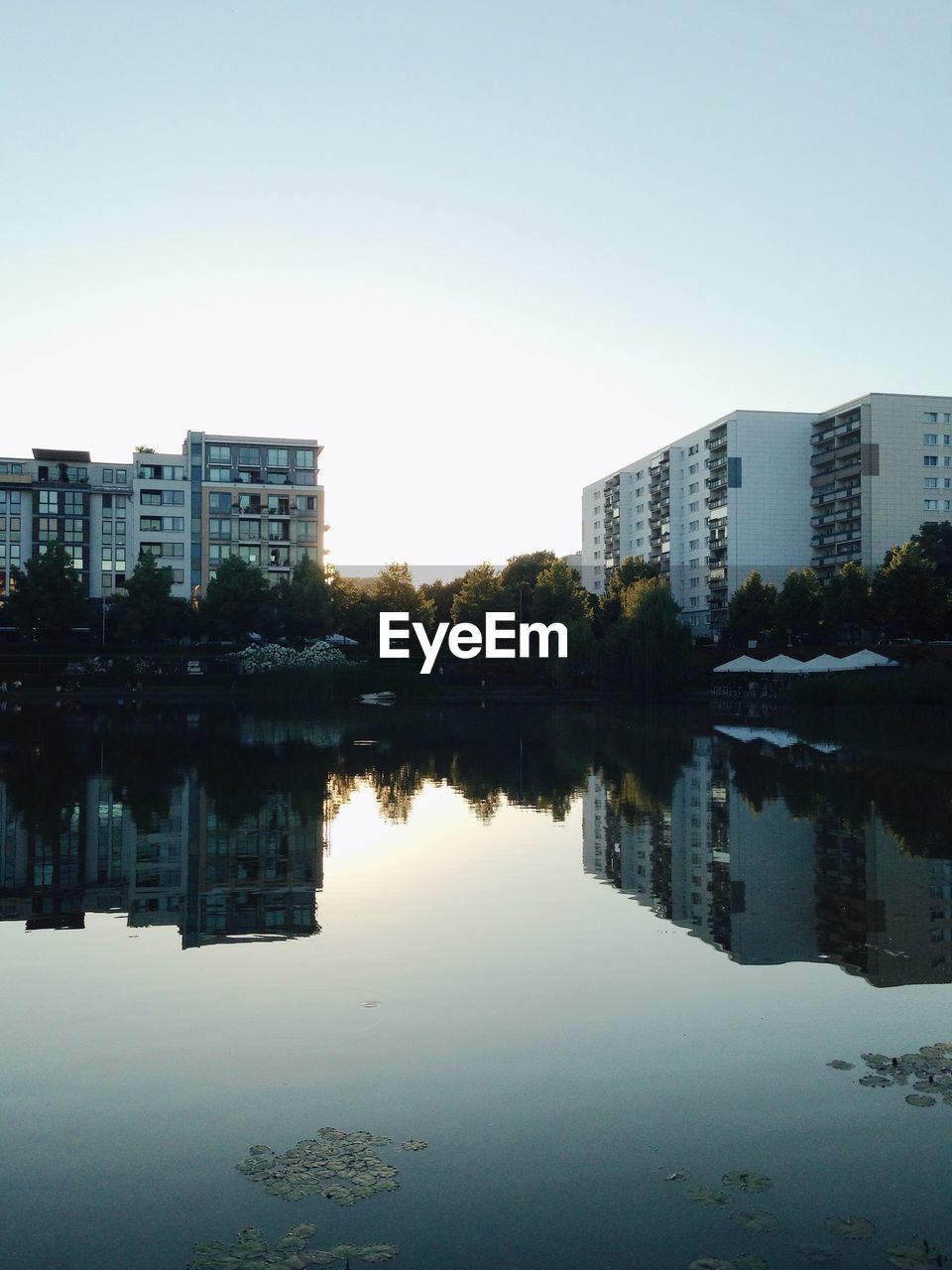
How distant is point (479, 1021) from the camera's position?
26.0 feet

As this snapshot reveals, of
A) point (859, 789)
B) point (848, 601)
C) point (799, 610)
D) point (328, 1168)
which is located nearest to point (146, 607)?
point (799, 610)

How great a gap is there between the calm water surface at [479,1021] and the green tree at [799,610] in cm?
7891

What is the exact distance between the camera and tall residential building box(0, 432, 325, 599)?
387 ft

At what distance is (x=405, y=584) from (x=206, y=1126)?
91.1 metres

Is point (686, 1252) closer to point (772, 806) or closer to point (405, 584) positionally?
point (772, 806)

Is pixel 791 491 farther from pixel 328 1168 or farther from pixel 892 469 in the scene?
pixel 328 1168

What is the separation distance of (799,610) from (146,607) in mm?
56350

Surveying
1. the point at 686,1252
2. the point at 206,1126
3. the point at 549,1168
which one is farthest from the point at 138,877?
the point at 686,1252

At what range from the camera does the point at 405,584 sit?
96.8 meters

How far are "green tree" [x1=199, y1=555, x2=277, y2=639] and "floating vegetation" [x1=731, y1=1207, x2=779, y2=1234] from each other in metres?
90.2

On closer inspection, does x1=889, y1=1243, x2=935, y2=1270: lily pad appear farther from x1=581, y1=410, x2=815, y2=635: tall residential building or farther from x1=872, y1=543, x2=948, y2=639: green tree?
x1=581, y1=410, x2=815, y2=635: tall residential building

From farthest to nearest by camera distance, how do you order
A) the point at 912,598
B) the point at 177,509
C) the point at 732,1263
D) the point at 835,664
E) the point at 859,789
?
the point at 177,509, the point at 912,598, the point at 835,664, the point at 859,789, the point at 732,1263

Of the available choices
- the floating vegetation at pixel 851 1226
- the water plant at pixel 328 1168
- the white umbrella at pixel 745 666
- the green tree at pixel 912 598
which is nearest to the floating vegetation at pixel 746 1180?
the floating vegetation at pixel 851 1226

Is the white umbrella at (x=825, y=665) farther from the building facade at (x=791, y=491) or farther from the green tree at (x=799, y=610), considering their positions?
the building facade at (x=791, y=491)
